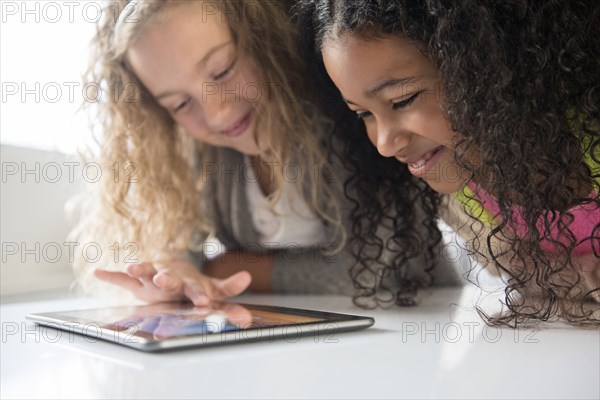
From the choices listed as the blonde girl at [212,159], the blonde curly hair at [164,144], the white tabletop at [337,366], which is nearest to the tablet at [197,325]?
the white tabletop at [337,366]

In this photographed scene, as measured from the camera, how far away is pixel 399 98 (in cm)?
79

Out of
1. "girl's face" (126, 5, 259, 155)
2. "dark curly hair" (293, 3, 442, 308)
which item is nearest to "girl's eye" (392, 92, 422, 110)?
"dark curly hair" (293, 3, 442, 308)

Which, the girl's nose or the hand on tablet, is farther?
the hand on tablet

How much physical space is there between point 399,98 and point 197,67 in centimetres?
38

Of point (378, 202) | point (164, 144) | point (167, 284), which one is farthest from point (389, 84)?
point (164, 144)

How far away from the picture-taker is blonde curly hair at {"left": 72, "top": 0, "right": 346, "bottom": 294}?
107 centimetres

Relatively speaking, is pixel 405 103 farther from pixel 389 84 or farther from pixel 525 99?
→ pixel 525 99

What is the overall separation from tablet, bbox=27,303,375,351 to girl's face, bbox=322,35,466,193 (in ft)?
0.74

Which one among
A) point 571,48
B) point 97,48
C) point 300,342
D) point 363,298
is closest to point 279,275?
point 363,298

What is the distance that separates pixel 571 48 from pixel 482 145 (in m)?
0.13

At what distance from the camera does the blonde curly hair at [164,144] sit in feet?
3.50

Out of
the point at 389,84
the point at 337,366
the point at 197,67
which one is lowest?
the point at 337,366

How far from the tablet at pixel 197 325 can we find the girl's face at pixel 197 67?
370 mm

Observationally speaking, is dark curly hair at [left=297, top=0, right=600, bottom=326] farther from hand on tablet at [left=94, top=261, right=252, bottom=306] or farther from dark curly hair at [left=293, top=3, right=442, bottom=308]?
hand on tablet at [left=94, top=261, right=252, bottom=306]
